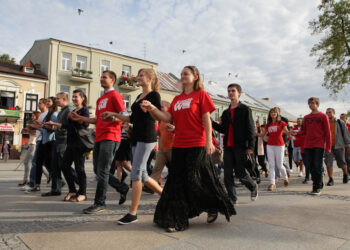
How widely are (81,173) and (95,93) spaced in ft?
93.8

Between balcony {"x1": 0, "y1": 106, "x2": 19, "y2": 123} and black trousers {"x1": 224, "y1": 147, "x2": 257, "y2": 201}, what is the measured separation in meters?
28.1

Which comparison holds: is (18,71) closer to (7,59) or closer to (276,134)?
(7,59)

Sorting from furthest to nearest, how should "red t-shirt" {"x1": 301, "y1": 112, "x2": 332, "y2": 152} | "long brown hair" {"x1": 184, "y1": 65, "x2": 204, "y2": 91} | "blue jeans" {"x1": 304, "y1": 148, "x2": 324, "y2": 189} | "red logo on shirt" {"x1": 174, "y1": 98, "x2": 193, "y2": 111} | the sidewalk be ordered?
1. "red t-shirt" {"x1": 301, "y1": 112, "x2": 332, "y2": 152}
2. "blue jeans" {"x1": 304, "y1": 148, "x2": 324, "y2": 189}
3. "long brown hair" {"x1": 184, "y1": 65, "x2": 204, "y2": 91}
4. "red logo on shirt" {"x1": 174, "y1": 98, "x2": 193, "y2": 111}
5. the sidewalk

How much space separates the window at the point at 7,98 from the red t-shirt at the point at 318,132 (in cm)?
2923

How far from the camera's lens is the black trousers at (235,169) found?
4.57 metres

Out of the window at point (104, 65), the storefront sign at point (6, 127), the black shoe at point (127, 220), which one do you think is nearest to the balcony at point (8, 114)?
the storefront sign at point (6, 127)

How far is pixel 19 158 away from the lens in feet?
80.4

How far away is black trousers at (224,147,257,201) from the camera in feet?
15.0

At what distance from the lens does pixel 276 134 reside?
6.78 m

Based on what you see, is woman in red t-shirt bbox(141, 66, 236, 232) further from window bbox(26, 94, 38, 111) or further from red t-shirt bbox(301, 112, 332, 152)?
window bbox(26, 94, 38, 111)

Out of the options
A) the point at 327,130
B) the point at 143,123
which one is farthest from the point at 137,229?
the point at 327,130

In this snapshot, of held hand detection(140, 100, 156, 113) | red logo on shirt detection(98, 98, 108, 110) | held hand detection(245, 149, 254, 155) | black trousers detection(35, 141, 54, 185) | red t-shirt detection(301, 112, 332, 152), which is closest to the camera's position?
held hand detection(140, 100, 156, 113)

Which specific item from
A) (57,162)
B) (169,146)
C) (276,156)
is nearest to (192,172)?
(169,146)

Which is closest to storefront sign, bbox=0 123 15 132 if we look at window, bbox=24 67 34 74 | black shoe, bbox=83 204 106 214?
window, bbox=24 67 34 74
